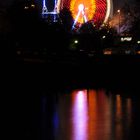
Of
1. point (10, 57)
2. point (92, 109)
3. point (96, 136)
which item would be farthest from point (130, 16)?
point (96, 136)

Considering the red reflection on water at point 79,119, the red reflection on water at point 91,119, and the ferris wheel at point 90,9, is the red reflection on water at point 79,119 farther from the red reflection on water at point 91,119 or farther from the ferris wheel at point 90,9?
the ferris wheel at point 90,9

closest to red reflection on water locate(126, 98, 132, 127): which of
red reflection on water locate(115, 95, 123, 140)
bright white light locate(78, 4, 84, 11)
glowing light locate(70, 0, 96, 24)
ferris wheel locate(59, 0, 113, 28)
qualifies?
red reflection on water locate(115, 95, 123, 140)

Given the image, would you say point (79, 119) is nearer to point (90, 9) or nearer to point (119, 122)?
point (119, 122)

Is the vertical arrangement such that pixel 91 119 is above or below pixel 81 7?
below

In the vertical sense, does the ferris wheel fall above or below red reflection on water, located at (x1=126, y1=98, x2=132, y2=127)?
above

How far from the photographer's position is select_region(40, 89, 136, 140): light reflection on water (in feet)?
32.5

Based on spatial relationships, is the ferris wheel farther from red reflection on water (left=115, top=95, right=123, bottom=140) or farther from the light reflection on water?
red reflection on water (left=115, top=95, right=123, bottom=140)

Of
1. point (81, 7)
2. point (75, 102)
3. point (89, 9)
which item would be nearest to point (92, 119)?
point (75, 102)

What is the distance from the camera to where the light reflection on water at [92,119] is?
991 cm

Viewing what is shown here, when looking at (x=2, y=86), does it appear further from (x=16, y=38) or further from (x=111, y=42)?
(x=111, y=42)

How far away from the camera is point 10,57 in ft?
102

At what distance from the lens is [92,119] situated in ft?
40.7

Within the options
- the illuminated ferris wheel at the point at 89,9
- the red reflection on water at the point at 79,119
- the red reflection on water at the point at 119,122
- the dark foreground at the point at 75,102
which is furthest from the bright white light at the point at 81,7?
the red reflection on water at the point at 119,122

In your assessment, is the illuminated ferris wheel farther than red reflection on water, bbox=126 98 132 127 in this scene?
Yes
